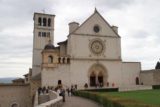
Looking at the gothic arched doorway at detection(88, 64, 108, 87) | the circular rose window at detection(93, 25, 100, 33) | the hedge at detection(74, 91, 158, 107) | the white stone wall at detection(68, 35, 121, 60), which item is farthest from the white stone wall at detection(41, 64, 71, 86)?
the circular rose window at detection(93, 25, 100, 33)

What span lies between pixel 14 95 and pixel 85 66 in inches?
548

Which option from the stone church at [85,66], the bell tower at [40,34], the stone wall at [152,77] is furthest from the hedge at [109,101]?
the bell tower at [40,34]

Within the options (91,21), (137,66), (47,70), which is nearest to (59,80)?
(47,70)

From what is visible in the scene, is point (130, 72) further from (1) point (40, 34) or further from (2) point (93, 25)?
(1) point (40, 34)

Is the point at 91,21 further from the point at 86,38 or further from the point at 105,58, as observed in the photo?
the point at 105,58

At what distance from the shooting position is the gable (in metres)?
50.9

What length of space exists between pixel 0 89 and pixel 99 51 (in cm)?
1954

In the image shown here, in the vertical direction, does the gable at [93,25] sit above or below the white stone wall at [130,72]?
above

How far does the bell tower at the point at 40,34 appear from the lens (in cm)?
5856

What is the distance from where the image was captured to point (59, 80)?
46.7 m

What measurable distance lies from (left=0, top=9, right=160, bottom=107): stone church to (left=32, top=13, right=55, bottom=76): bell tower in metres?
6.41

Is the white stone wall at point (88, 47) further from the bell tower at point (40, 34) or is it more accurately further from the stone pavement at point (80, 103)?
the stone pavement at point (80, 103)

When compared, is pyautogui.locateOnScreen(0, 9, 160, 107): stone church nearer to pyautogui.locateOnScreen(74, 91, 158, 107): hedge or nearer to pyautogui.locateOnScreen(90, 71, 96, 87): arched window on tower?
pyautogui.locateOnScreen(90, 71, 96, 87): arched window on tower

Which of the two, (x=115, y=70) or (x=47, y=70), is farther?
(x=115, y=70)
